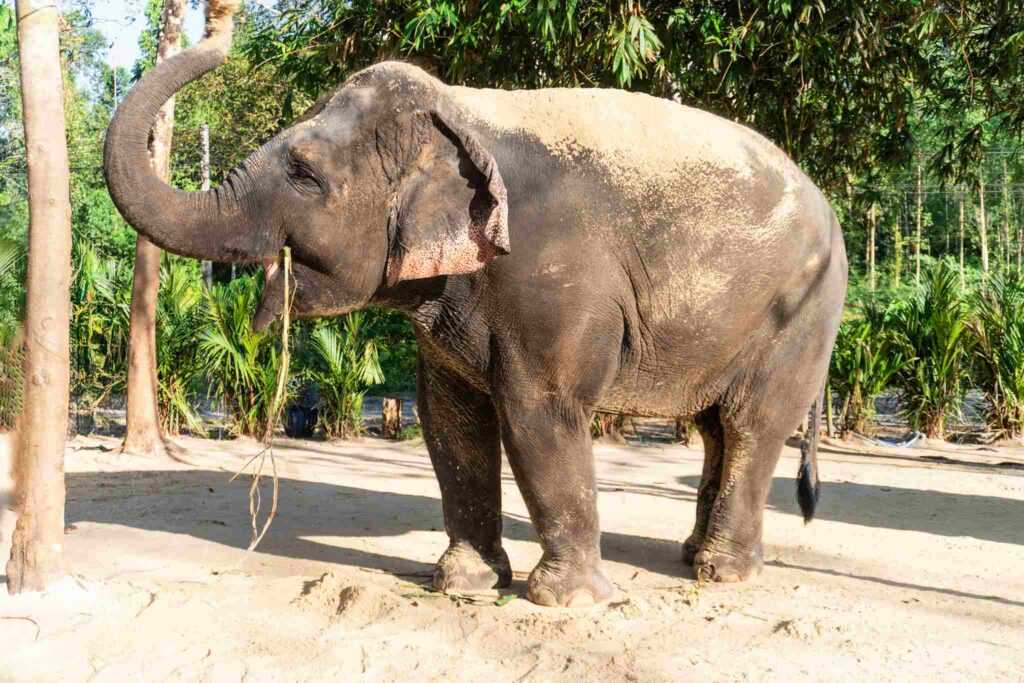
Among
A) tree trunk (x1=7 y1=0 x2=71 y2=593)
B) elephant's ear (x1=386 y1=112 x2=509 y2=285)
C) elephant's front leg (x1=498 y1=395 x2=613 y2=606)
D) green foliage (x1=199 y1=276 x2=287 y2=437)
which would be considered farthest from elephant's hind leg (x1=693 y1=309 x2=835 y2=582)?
green foliage (x1=199 y1=276 x2=287 y2=437)

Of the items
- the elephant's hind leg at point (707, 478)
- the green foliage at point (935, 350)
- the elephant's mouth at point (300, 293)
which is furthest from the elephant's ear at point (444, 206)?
the green foliage at point (935, 350)

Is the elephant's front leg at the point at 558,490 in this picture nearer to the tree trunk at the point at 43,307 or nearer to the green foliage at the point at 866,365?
the tree trunk at the point at 43,307

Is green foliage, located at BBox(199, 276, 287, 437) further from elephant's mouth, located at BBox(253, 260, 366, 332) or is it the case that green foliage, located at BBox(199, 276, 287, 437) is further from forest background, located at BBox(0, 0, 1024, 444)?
elephant's mouth, located at BBox(253, 260, 366, 332)

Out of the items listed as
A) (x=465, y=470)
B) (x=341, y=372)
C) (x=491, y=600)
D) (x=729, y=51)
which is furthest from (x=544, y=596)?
(x=341, y=372)

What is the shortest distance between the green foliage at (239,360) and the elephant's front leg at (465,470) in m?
6.11

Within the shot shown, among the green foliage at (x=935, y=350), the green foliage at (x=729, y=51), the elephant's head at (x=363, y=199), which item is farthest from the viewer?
the green foliage at (x=935, y=350)

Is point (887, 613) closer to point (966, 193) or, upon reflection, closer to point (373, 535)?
point (373, 535)

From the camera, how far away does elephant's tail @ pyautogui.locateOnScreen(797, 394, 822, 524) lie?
5.85 metres

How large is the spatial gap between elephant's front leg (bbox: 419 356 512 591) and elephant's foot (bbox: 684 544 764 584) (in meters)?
0.91

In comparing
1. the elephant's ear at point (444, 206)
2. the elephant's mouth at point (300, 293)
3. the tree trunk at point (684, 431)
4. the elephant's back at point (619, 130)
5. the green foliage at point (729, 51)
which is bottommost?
the tree trunk at point (684, 431)

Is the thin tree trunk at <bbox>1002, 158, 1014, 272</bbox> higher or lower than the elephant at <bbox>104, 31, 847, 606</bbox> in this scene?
higher

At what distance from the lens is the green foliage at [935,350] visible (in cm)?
1170

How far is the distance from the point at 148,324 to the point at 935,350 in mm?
7581

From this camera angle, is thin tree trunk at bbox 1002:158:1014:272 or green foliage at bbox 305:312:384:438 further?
thin tree trunk at bbox 1002:158:1014:272
